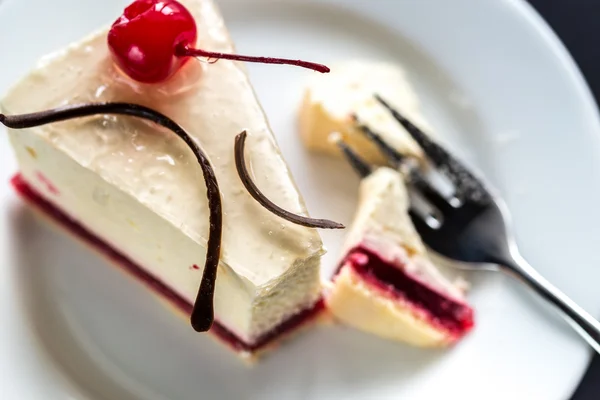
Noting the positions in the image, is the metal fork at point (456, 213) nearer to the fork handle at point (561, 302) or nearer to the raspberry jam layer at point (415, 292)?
the fork handle at point (561, 302)

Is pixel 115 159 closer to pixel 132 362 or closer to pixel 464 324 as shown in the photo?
pixel 132 362

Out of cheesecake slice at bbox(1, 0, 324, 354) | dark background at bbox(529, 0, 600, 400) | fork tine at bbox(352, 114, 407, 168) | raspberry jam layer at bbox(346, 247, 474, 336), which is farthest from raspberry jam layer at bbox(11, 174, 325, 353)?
dark background at bbox(529, 0, 600, 400)

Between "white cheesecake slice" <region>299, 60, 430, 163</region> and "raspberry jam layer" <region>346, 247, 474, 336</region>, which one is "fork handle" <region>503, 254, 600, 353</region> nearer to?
"raspberry jam layer" <region>346, 247, 474, 336</region>

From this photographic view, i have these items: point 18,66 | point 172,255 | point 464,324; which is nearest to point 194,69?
point 172,255

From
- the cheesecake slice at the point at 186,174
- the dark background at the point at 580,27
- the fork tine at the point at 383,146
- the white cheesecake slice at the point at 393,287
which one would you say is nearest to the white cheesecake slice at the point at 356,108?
the fork tine at the point at 383,146

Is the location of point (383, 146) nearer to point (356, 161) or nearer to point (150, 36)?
point (356, 161)

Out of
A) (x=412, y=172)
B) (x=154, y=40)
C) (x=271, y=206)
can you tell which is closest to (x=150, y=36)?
(x=154, y=40)
